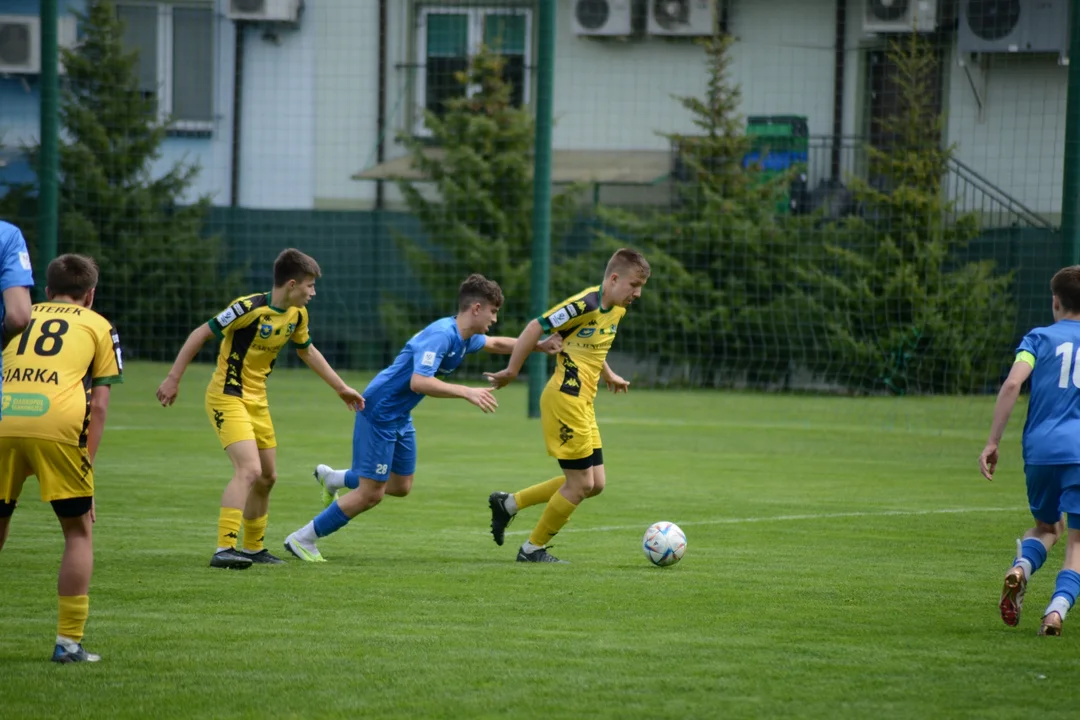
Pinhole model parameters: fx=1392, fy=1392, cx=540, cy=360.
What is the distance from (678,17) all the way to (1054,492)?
1820cm

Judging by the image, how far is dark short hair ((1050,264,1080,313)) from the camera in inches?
264

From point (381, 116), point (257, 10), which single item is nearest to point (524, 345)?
point (381, 116)

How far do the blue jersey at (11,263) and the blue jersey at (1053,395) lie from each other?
14.6 ft

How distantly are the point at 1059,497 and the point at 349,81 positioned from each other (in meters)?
20.6

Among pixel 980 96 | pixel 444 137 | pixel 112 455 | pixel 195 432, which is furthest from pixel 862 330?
pixel 112 455

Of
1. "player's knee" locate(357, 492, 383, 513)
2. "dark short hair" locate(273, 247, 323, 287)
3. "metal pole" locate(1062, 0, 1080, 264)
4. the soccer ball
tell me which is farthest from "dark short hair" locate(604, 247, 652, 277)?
"metal pole" locate(1062, 0, 1080, 264)

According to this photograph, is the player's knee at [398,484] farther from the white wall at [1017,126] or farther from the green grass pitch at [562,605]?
the white wall at [1017,126]

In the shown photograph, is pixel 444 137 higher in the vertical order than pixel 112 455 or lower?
higher

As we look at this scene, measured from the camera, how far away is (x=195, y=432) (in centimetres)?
1576

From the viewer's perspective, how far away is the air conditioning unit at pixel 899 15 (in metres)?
21.0

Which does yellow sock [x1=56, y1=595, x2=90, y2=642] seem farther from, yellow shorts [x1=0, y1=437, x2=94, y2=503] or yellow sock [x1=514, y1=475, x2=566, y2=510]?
yellow sock [x1=514, y1=475, x2=566, y2=510]

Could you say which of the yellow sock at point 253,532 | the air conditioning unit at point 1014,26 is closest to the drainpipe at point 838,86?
the air conditioning unit at point 1014,26

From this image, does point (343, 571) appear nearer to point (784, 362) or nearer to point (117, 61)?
point (784, 362)

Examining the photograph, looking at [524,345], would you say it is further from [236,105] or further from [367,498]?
[236,105]
